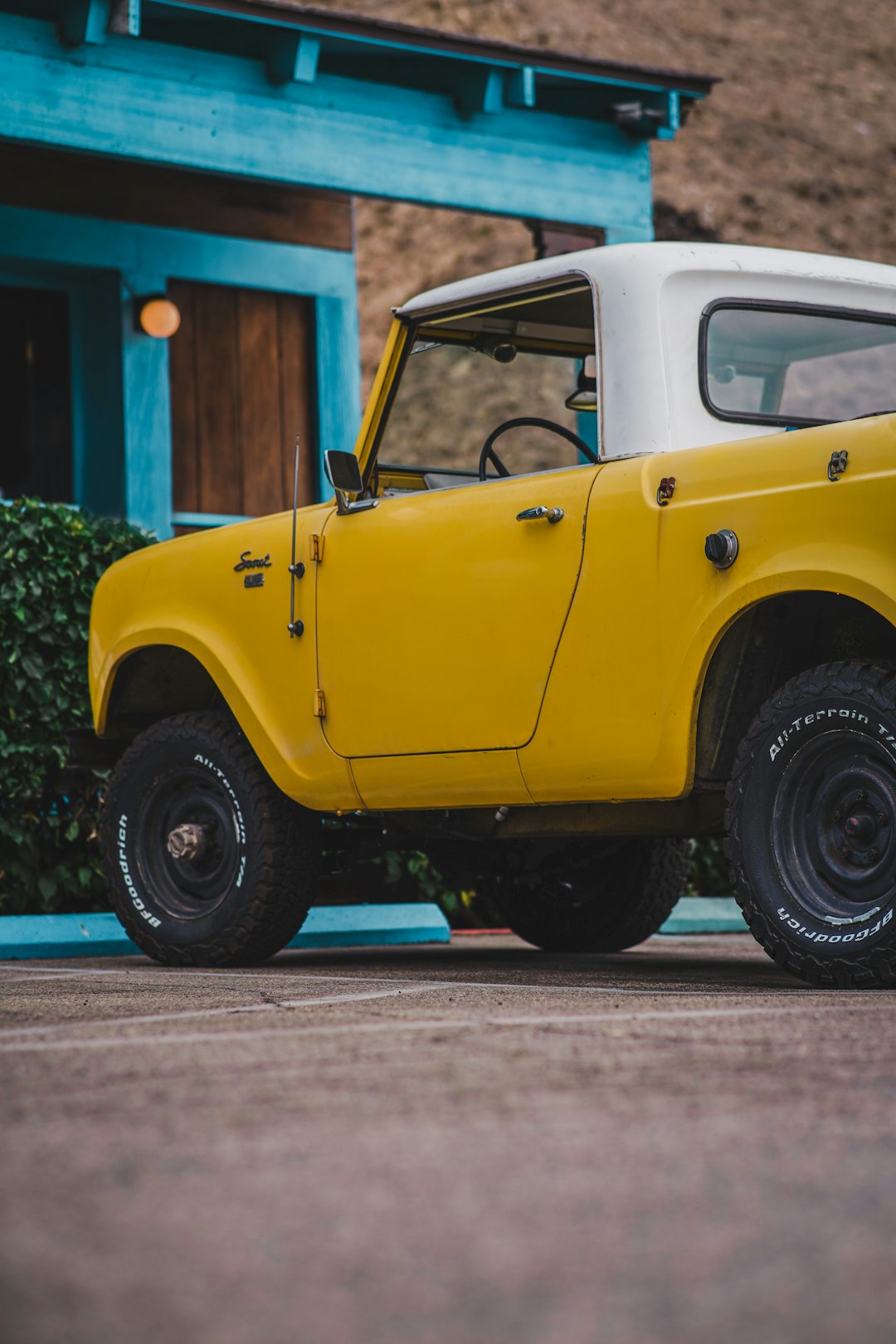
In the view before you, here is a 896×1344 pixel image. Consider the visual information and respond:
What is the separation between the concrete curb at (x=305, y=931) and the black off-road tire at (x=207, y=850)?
0.99 m

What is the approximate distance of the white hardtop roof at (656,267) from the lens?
5.25 meters

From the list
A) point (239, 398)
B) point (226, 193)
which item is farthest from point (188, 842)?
point (226, 193)

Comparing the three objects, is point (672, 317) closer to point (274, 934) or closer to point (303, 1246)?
point (274, 934)

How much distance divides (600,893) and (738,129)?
37.6 metres

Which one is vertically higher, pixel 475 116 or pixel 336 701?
pixel 475 116

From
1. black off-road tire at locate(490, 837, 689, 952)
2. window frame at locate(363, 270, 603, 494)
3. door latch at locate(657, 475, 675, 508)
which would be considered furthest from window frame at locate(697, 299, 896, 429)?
black off-road tire at locate(490, 837, 689, 952)

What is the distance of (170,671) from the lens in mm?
6582

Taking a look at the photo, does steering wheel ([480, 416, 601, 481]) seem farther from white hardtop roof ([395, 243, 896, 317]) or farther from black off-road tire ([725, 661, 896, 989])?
black off-road tire ([725, 661, 896, 989])

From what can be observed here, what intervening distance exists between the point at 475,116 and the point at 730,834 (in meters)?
6.32

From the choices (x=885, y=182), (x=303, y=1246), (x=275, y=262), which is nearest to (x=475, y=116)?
(x=275, y=262)

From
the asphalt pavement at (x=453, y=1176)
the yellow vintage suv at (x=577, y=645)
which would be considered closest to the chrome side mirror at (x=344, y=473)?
the yellow vintage suv at (x=577, y=645)

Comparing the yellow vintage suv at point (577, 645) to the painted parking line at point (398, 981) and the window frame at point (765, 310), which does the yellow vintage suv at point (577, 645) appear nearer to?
the window frame at point (765, 310)

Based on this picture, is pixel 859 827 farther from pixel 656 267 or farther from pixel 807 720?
pixel 656 267

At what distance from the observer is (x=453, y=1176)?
2217mm
